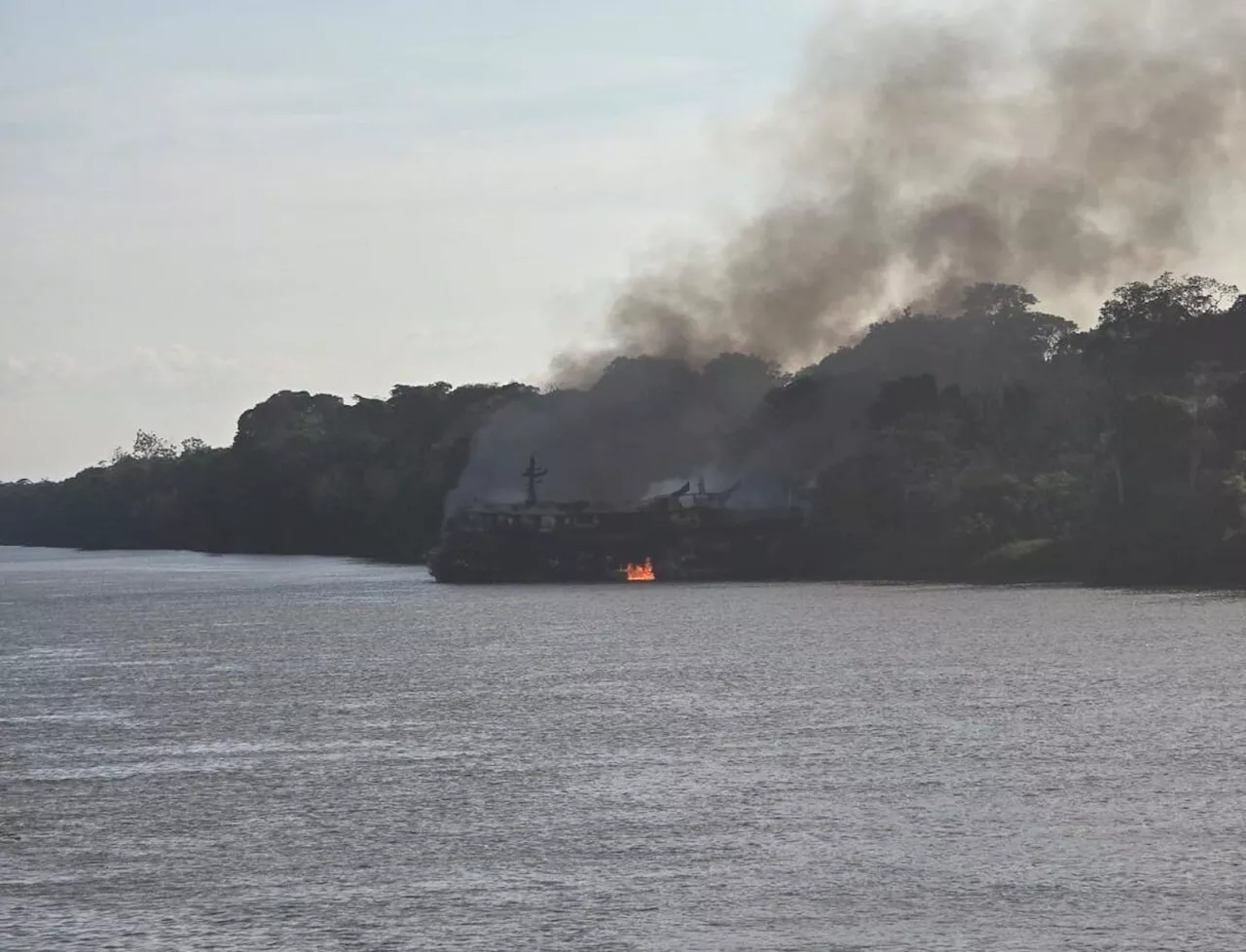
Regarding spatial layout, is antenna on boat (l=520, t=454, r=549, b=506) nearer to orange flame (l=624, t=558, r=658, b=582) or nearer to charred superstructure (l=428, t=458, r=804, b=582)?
charred superstructure (l=428, t=458, r=804, b=582)

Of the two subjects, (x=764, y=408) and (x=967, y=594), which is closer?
(x=967, y=594)

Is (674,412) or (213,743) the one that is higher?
(674,412)

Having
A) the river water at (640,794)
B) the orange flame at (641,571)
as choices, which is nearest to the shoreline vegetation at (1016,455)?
the orange flame at (641,571)

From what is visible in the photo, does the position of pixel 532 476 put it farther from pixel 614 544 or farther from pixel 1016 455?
pixel 1016 455

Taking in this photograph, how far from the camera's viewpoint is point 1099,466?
6358 inches

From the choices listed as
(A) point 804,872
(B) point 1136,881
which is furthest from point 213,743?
(B) point 1136,881

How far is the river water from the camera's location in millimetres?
38750

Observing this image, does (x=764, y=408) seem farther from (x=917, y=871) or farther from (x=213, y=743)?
(x=917, y=871)

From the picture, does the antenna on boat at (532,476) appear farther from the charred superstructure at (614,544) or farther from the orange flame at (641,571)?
the orange flame at (641,571)

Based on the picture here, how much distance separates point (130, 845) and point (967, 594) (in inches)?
3913

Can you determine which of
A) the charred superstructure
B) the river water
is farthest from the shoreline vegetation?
the river water

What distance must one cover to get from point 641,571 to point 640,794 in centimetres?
13076

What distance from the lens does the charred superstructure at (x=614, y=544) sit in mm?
180125

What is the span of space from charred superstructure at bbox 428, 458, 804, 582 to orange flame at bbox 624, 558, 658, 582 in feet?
0.29
